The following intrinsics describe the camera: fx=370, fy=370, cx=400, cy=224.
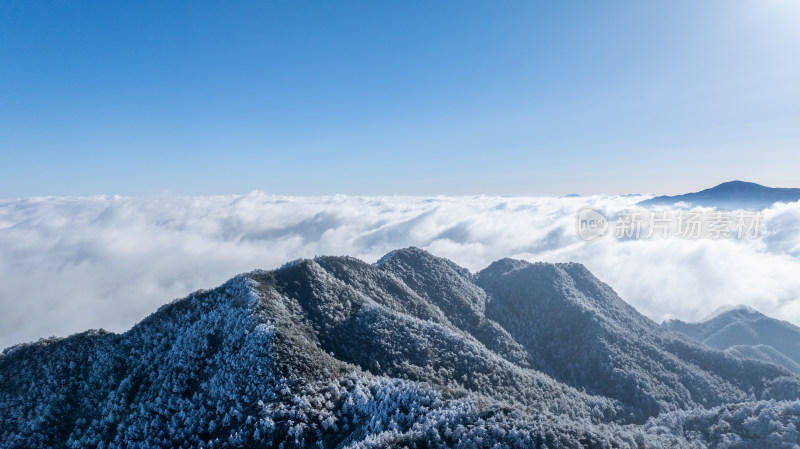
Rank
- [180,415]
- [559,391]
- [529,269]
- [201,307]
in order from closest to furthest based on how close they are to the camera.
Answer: [180,415], [201,307], [559,391], [529,269]

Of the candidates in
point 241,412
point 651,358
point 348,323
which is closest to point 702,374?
point 651,358

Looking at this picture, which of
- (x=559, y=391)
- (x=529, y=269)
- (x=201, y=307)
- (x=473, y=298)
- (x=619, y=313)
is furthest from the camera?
(x=529, y=269)

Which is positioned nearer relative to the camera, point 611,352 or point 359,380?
point 359,380

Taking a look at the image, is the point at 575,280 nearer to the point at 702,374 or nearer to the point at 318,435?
the point at 702,374

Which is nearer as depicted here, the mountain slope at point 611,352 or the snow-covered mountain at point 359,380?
the snow-covered mountain at point 359,380

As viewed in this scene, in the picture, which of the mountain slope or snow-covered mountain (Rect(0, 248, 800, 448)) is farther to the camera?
the mountain slope

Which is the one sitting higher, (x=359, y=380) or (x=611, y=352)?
(x=359, y=380)

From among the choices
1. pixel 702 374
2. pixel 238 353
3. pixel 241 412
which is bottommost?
pixel 702 374

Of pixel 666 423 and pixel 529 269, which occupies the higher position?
pixel 529 269
